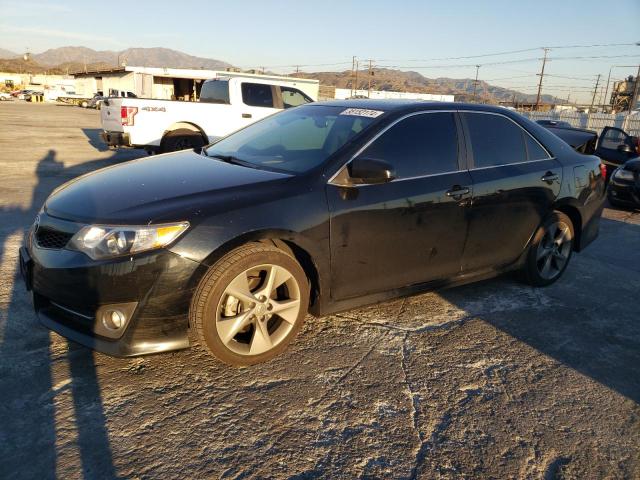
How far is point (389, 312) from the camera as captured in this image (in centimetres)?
383

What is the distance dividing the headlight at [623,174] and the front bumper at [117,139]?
934 cm

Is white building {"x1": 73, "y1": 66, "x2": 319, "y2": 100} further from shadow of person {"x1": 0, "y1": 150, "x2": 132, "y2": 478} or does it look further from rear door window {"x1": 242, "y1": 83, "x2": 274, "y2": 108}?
shadow of person {"x1": 0, "y1": 150, "x2": 132, "y2": 478}

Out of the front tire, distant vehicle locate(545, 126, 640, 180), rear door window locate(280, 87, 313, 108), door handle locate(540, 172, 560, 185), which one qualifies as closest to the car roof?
door handle locate(540, 172, 560, 185)

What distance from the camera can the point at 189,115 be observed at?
10336mm

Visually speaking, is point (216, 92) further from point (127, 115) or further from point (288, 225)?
point (288, 225)

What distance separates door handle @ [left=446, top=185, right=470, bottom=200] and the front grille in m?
2.48

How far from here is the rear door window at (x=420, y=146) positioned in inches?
134

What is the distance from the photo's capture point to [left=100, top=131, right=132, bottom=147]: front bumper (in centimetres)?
1010

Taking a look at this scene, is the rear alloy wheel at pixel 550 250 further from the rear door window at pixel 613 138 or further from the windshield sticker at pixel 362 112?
the rear door window at pixel 613 138

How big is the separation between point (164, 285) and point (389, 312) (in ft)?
6.14

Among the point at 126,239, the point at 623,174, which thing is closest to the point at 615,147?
the point at 623,174

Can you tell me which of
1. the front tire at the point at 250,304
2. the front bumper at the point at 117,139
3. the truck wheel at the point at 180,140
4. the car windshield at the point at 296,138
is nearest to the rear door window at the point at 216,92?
the truck wheel at the point at 180,140

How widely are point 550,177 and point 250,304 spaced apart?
116 inches

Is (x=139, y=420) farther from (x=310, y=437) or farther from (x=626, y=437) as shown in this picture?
(x=626, y=437)
